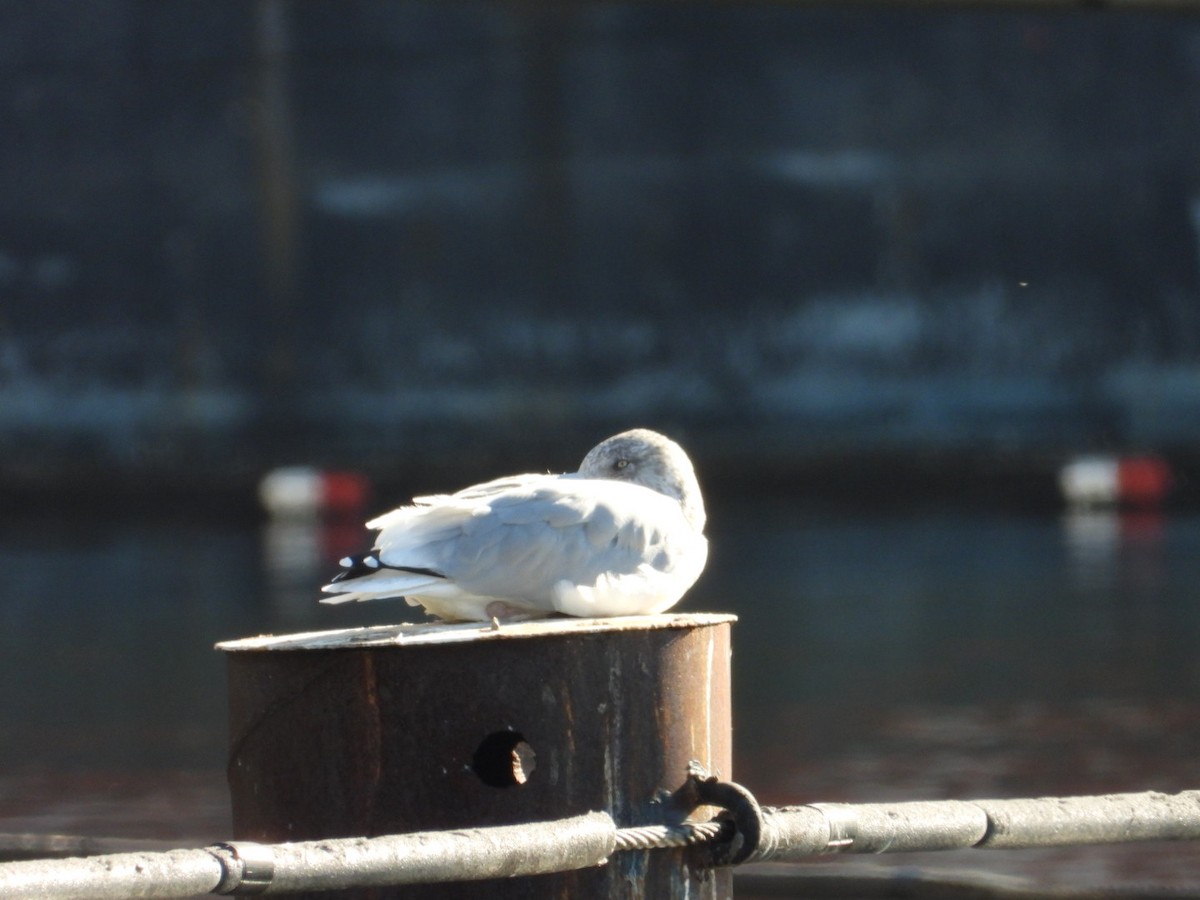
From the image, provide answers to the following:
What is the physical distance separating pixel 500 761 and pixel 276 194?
1727 centimetres

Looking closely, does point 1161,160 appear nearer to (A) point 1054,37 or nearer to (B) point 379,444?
(A) point 1054,37

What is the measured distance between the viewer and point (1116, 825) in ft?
10.0

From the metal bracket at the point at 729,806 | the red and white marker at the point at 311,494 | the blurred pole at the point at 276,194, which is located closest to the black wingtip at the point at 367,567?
the metal bracket at the point at 729,806

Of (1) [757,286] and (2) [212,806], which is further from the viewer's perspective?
(1) [757,286]

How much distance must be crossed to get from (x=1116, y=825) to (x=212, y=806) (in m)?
3.99

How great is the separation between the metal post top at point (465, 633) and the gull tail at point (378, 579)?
135 mm

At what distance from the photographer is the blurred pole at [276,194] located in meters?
19.8

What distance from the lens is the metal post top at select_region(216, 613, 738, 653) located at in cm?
296

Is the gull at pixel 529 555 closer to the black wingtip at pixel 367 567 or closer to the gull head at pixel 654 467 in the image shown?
the black wingtip at pixel 367 567

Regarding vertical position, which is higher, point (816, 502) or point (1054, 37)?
point (1054, 37)

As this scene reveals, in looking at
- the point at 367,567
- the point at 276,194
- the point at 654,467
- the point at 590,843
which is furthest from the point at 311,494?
the point at 590,843

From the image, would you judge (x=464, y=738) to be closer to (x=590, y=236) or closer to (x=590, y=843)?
(x=590, y=843)

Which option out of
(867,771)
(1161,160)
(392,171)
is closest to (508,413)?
(392,171)

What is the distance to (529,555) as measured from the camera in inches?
136
